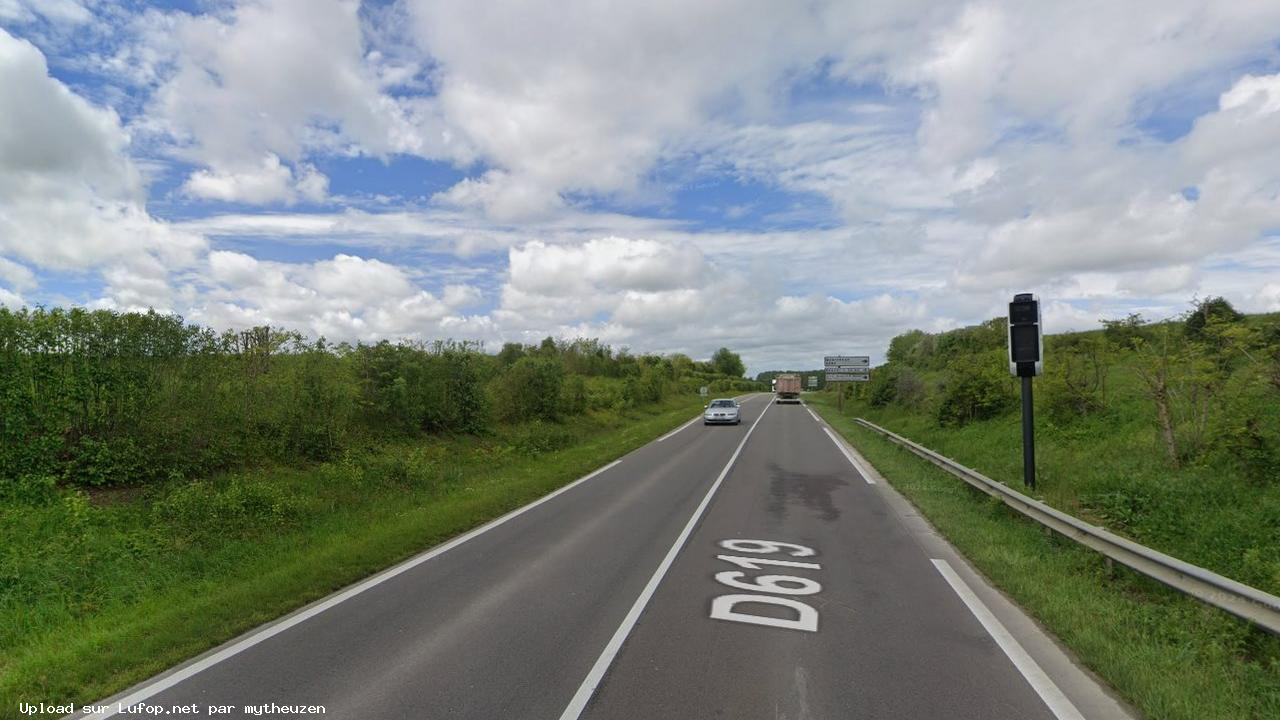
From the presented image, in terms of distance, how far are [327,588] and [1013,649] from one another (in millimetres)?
6423

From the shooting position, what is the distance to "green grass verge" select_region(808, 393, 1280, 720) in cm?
417

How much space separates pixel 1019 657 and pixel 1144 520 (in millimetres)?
5491

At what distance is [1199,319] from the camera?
615 inches

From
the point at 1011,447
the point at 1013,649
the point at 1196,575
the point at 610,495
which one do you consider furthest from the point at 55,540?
the point at 1011,447

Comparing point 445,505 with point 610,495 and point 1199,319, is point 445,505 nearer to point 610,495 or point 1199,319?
point 610,495

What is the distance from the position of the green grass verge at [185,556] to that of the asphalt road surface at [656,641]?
0.50 m

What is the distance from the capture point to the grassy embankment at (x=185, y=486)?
19.3 feet

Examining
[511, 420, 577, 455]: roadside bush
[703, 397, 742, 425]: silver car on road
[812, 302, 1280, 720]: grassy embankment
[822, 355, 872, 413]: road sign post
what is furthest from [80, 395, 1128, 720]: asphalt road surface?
[822, 355, 872, 413]: road sign post

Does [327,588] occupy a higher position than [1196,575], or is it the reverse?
[1196,575]

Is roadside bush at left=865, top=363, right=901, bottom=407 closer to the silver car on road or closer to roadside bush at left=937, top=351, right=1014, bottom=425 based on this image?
the silver car on road

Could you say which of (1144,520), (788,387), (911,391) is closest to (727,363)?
(788,387)

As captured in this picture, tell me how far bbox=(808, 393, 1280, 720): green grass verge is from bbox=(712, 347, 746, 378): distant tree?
131m

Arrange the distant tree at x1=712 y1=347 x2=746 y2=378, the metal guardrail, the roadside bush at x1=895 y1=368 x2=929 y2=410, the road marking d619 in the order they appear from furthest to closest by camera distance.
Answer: the distant tree at x1=712 y1=347 x2=746 y2=378
the roadside bush at x1=895 y1=368 x2=929 y2=410
the road marking d619
the metal guardrail

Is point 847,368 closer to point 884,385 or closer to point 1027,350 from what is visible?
point 884,385
